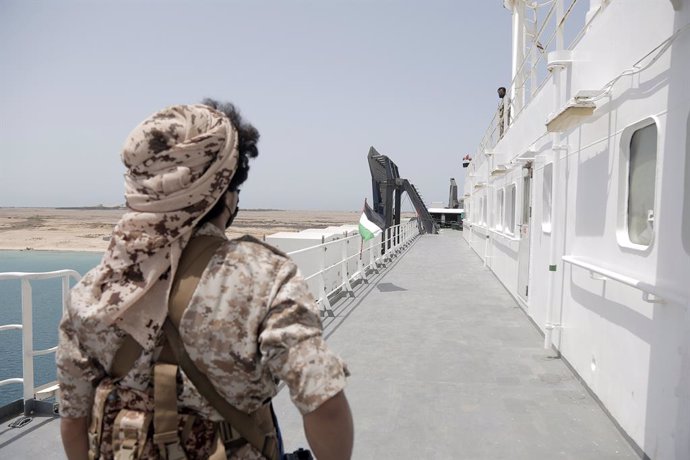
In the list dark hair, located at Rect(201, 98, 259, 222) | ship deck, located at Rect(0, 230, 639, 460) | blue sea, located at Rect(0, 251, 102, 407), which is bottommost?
blue sea, located at Rect(0, 251, 102, 407)

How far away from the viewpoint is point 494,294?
7.71 m

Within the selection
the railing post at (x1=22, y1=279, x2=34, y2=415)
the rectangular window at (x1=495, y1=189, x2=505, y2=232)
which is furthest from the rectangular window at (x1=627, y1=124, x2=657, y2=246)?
the rectangular window at (x1=495, y1=189, x2=505, y2=232)

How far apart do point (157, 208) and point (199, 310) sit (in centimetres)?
25

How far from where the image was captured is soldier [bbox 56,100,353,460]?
0.96 meters

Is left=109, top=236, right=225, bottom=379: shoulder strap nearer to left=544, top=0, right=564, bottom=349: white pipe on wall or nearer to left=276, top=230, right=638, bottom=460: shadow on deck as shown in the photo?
left=276, top=230, right=638, bottom=460: shadow on deck

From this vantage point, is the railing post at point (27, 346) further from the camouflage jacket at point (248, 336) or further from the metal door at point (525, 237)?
the metal door at point (525, 237)

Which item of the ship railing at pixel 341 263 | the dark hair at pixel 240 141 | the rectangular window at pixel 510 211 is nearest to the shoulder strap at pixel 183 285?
the dark hair at pixel 240 141

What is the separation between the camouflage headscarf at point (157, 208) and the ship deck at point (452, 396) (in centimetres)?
212

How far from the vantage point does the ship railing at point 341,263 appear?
6.17 meters

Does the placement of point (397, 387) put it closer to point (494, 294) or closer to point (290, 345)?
point (290, 345)

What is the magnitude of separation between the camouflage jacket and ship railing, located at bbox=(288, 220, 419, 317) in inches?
123

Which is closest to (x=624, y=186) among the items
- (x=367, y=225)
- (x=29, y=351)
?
(x=29, y=351)

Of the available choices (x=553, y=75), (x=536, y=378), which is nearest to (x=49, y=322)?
(x=536, y=378)

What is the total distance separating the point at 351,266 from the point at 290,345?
1263 cm
